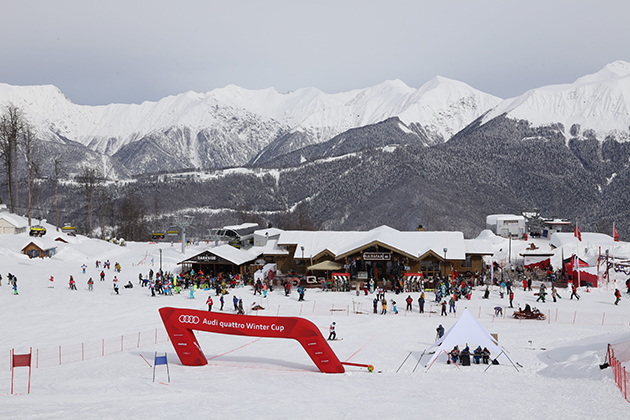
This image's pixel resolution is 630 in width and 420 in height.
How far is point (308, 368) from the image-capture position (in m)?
18.9

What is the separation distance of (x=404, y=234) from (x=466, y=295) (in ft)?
44.0

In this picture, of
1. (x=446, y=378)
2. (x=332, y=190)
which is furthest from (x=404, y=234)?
(x=332, y=190)

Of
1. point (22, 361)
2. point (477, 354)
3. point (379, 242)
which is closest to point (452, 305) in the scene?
point (477, 354)

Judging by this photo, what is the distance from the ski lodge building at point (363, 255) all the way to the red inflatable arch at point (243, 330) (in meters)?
24.3

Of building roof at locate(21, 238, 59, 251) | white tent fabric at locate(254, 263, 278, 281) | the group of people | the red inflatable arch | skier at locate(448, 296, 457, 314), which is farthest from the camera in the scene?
building roof at locate(21, 238, 59, 251)

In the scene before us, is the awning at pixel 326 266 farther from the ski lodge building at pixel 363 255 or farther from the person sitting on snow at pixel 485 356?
the person sitting on snow at pixel 485 356

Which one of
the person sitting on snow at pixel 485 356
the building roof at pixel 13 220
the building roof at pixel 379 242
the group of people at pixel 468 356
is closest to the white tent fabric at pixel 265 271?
the building roof at pixel 379 242

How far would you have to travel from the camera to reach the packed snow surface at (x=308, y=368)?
13445 millimetres

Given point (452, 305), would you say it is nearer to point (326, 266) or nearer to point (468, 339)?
point (468, 339)

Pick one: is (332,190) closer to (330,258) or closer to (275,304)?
(330,258)

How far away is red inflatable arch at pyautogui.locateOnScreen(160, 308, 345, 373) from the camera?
59.1 ft

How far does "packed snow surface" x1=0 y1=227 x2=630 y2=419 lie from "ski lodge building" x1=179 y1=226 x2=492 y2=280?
7817 mm

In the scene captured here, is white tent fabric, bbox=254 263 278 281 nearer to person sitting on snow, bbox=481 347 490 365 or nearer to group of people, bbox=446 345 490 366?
group of people, bbox=446 345 490 366

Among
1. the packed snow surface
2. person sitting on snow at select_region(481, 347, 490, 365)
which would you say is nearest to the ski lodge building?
the packed snow surface
